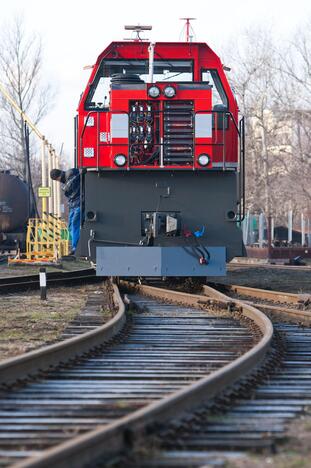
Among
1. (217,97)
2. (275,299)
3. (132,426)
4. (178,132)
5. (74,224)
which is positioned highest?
(217,97)

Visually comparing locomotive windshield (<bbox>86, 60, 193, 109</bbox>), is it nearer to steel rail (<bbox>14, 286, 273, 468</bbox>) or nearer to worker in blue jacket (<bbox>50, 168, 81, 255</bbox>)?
worker in blue jacket (<bbox>50, 168, 81, 255</bbox>)

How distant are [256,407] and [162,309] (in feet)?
21.1

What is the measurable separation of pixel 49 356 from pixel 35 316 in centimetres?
437

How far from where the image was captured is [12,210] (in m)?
31.4

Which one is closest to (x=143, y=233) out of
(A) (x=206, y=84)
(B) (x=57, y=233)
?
(A) (x=206, y=84)

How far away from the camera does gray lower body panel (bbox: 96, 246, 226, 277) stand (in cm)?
1279

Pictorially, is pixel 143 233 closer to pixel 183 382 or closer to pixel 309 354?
pixel 309 354

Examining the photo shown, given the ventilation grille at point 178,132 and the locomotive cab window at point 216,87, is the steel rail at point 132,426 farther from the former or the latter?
the locomotive cab window at point 216,87

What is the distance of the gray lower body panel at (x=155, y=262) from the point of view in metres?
12.8

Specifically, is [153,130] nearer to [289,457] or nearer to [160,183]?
[160,183]

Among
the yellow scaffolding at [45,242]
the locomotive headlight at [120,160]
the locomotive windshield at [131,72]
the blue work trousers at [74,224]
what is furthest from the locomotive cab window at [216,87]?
the yellow scaffolding at [45,242]

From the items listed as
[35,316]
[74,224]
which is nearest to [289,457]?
[35,316]

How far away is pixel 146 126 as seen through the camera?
1332cm

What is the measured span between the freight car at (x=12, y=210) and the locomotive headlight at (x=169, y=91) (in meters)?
18.6
